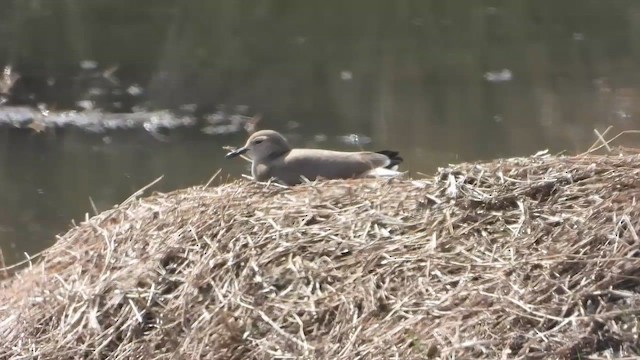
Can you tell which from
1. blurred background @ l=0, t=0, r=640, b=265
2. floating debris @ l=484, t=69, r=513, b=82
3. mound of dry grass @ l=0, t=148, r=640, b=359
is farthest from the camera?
floating debris @ l=484, t=69, r=513, b=82

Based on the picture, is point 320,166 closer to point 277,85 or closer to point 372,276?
point 372,276

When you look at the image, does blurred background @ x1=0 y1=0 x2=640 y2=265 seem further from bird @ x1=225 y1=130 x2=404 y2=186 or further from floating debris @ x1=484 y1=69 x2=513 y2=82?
bird @ x1=225 y1=130 x2=404 y2=186

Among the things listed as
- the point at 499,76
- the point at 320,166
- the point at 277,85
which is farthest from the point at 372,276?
the point at 499,76

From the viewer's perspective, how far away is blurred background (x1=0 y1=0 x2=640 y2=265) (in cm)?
1191

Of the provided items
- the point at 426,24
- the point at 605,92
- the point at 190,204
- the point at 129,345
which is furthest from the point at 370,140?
the point at 129,345

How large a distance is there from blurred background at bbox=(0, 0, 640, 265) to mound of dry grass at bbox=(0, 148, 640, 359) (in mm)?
4747

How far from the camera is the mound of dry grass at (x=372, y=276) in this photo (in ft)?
13.8

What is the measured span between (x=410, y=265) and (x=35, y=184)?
7.77 meters

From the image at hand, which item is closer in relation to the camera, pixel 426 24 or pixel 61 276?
pixel 61 276

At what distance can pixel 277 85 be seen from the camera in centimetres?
1473

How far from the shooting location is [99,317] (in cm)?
481

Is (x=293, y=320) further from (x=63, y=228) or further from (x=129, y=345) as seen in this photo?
(x=63, y=228)

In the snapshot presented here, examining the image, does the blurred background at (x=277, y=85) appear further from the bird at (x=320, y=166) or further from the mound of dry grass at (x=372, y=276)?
the mound of dry grass at (x=372, y=276)

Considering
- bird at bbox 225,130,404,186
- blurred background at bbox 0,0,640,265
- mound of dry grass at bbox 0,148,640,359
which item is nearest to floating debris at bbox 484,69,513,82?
blurred background at bbox 0,0,640,265
